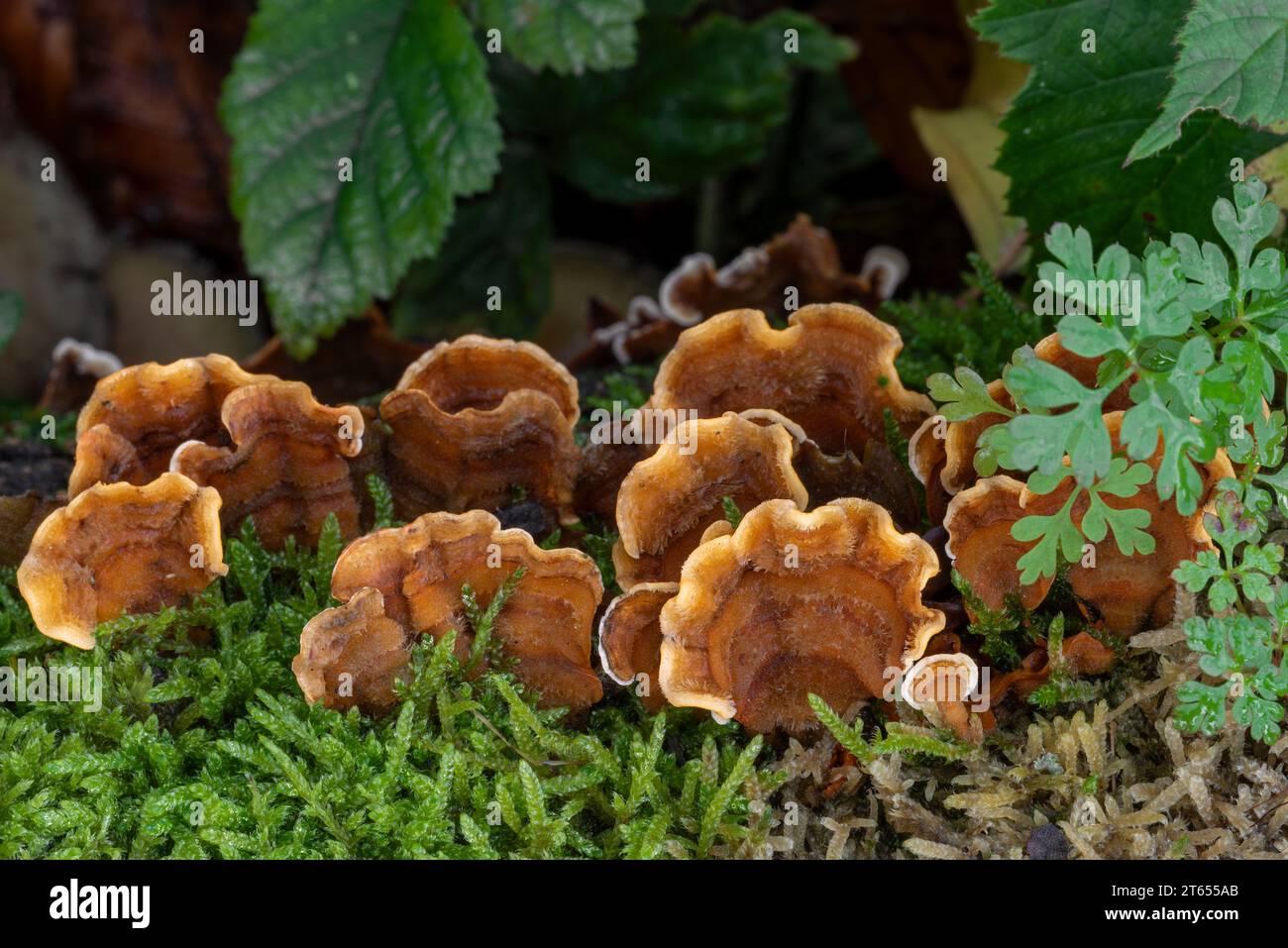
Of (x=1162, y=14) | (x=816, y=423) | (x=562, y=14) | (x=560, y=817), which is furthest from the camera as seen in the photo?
(x=562, y=14)

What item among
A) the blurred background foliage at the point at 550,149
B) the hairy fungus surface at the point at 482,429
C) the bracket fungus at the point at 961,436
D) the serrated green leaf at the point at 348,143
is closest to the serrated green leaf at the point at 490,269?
the blurred background foliage at the point at 550,149

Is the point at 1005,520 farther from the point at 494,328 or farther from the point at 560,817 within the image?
the point at 494,328

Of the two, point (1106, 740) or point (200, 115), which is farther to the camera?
point (200, 115)

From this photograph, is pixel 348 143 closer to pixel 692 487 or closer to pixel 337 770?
pixel 692 487

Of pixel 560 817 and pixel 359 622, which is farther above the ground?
pixel 359 622

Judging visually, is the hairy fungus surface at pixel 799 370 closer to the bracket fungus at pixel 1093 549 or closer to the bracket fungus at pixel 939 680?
the bracket fungus at pixel 1093 549
